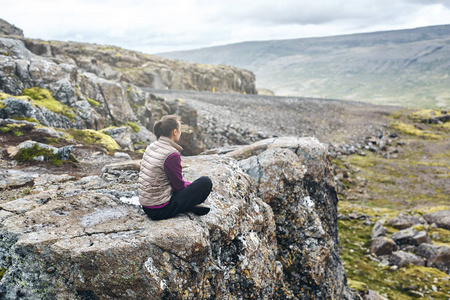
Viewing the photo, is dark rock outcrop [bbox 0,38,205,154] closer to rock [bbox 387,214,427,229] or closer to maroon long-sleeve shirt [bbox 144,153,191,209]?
maroon long-sleeve shirt [bbox 144,153,191,209]

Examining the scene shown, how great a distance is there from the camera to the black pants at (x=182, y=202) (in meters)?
8.57

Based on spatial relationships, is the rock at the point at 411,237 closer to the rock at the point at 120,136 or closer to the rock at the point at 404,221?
the rock at the point at 404,221

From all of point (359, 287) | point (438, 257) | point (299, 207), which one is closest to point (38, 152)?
point (299, 207)

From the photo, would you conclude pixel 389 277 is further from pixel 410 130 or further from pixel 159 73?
pixel 159 73

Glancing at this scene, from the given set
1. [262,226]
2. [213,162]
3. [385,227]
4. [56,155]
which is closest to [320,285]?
[262,226]

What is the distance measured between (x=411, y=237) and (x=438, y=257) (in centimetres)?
310

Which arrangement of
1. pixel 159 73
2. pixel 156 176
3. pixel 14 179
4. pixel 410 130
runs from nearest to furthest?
pixel 156 176, pixel 14 179, pixel 410 130, pixel 159 73

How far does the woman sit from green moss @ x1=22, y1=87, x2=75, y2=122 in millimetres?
23189

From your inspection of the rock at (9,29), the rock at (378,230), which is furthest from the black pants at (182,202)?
the rock at (9,29)

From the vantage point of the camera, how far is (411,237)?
87.3ft

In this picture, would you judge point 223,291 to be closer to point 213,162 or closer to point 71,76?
point 213,162

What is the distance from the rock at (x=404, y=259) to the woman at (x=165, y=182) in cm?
2210

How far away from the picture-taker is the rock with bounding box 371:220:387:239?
2819cm

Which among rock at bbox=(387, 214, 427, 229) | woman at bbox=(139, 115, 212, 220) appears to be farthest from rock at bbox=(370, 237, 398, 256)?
woman at bbox=(139, 115, 212, 220)
